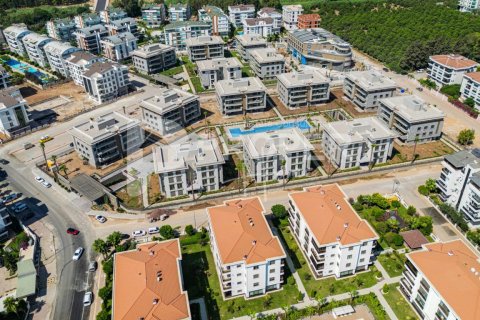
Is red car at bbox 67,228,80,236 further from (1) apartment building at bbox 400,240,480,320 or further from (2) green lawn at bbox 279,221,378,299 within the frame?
(1) apartment building at bbox 400,240,480,320

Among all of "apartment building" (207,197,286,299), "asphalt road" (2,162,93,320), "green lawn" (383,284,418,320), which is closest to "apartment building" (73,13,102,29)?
"asphalt road" (2,162,93,320)

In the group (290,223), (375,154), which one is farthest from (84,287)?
(375,154)

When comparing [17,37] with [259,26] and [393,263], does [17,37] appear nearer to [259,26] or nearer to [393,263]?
[259,26]

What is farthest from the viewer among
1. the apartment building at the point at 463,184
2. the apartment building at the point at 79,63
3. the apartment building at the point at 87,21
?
the apartment building at the point at 87,21

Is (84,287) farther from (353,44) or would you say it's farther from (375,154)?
(353,44)

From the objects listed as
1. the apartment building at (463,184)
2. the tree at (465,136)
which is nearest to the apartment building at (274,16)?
the tree at (465,136)

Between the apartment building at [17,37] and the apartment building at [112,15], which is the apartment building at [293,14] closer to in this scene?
the apartment building at [112,15]
